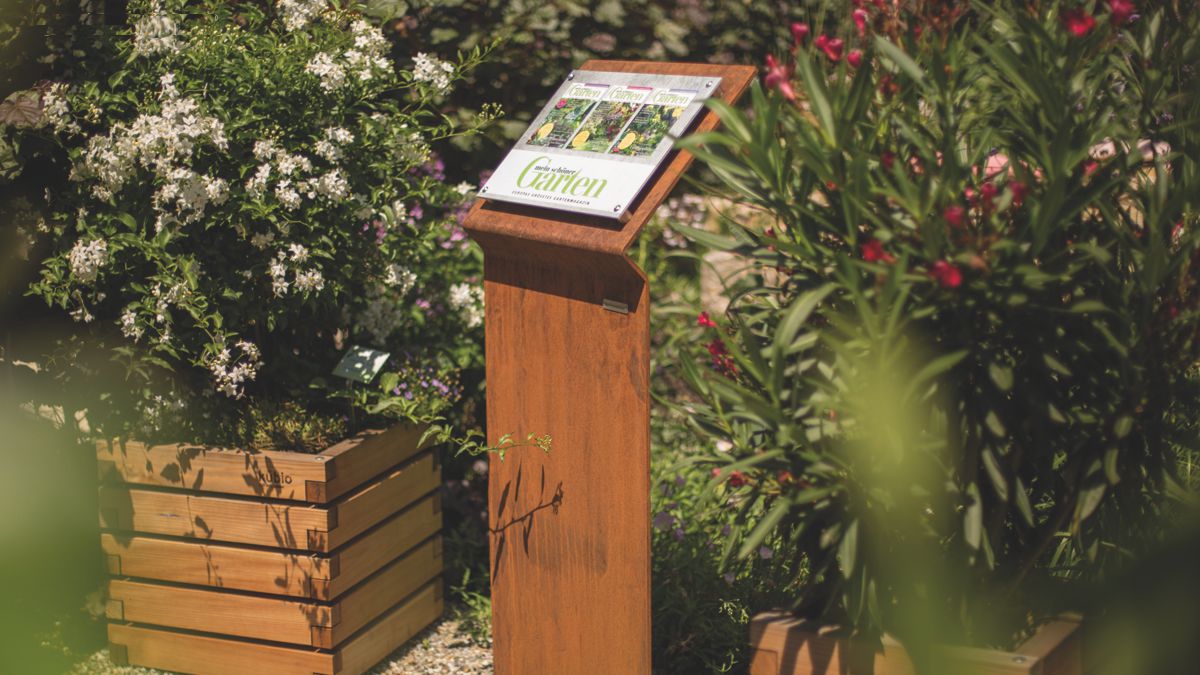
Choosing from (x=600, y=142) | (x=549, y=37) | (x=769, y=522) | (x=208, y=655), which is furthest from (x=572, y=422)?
(x=549, y=37)

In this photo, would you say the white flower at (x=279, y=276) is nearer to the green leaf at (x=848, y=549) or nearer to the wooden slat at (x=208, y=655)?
the wooden slat at (x=208, y=655)

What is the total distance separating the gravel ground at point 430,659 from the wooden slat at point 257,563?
0.31 m

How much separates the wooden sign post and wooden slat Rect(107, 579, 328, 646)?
0.63 metres

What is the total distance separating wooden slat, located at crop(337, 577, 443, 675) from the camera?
3316mm

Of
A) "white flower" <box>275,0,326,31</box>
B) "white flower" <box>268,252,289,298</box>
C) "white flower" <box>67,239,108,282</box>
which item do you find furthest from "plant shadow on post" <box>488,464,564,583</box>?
"white flower" <box>275,0,326,31</box>

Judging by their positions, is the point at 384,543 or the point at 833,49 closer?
the point at 833,49

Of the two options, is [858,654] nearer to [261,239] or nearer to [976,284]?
[976,284]

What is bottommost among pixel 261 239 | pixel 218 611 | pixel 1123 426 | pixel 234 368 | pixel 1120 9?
pixel 218 611

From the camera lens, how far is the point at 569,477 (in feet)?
9.14

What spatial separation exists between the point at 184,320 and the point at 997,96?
2250 millimetres

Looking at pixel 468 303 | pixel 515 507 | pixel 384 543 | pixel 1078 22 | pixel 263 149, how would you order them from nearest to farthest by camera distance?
pixel 1078 22, pixel 515 507, pixel 263 149, pixel 384 543, pixel 468 303

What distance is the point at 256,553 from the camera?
3217 mm

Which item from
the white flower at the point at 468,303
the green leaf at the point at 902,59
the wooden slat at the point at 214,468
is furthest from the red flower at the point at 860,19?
the white flower at the point at 468,303

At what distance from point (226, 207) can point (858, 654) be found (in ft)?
6.67
